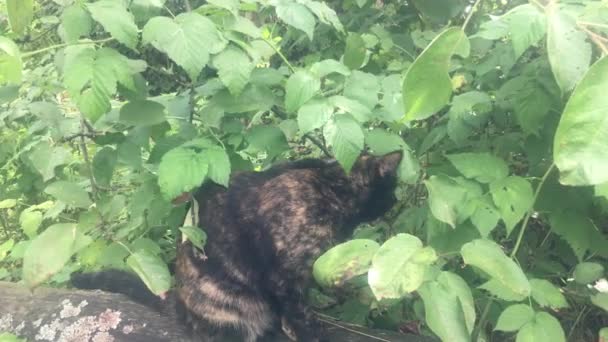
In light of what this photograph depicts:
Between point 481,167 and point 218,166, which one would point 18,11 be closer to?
point 218,166

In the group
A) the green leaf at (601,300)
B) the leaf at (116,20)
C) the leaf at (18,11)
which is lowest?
the green leaf at (601,300)

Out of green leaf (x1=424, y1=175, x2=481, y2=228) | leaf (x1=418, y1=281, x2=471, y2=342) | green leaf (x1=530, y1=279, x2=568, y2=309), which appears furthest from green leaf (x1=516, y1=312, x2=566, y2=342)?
green leaf (x1=424, y1=175, x2=481, y2=228)

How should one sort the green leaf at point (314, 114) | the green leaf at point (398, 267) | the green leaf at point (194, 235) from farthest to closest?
the green leaf at point (194, 235), the green leaf at point (314, 114), the green leaf at point (398, 267)

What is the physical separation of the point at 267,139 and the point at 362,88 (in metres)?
Answer: 0.41

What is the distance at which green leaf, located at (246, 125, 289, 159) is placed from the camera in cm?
235

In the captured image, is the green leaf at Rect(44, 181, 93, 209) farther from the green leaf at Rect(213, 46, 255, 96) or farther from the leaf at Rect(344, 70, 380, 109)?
the leaf at Rect(344, 70, 380, 109)

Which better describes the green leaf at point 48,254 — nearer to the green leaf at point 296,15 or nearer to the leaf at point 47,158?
the leaf at point 47,158

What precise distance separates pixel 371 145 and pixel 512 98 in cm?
53

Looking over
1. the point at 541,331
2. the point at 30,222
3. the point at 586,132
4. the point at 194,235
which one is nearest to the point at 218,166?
the point at 194,235

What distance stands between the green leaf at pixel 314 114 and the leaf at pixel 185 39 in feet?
1.14

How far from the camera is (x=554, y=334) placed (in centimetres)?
174

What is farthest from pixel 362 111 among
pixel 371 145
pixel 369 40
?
pixel 369 40

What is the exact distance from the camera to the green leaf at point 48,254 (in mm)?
2031

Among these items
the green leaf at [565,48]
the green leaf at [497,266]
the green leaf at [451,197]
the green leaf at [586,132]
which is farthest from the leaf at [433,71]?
the green leaf at [451,197]
